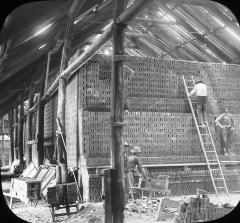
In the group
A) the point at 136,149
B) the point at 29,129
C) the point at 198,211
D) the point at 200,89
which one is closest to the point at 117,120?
the point at 136,149

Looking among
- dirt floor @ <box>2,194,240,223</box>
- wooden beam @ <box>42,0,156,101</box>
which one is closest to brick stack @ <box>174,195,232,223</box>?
dirt floor @ <box>2,194,240,223</box>

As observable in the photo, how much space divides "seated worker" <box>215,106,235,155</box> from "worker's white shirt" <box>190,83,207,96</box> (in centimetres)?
36

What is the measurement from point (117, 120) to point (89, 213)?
1.03m

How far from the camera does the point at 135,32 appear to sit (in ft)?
14.6

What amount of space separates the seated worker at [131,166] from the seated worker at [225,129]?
1215 millimetres

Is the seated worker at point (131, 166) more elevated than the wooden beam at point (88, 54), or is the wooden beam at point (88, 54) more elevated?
the wooden beam at point (88, 54)

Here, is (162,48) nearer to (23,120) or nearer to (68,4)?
(68,4)

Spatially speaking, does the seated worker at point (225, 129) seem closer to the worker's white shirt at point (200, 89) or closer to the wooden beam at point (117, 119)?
the worker's white shirt at point (200, 89)

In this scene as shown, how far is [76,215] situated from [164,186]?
1.25 meters

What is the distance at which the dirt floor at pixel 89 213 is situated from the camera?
388 cm

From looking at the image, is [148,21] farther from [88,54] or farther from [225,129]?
[225,129]

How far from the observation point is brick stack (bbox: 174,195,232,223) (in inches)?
165

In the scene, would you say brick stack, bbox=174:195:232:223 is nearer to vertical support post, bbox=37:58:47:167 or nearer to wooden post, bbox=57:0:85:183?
wooden post, bbox=57:0:85:183

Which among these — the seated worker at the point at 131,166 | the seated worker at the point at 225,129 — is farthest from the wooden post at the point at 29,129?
the seated worker at the point at 225,129
